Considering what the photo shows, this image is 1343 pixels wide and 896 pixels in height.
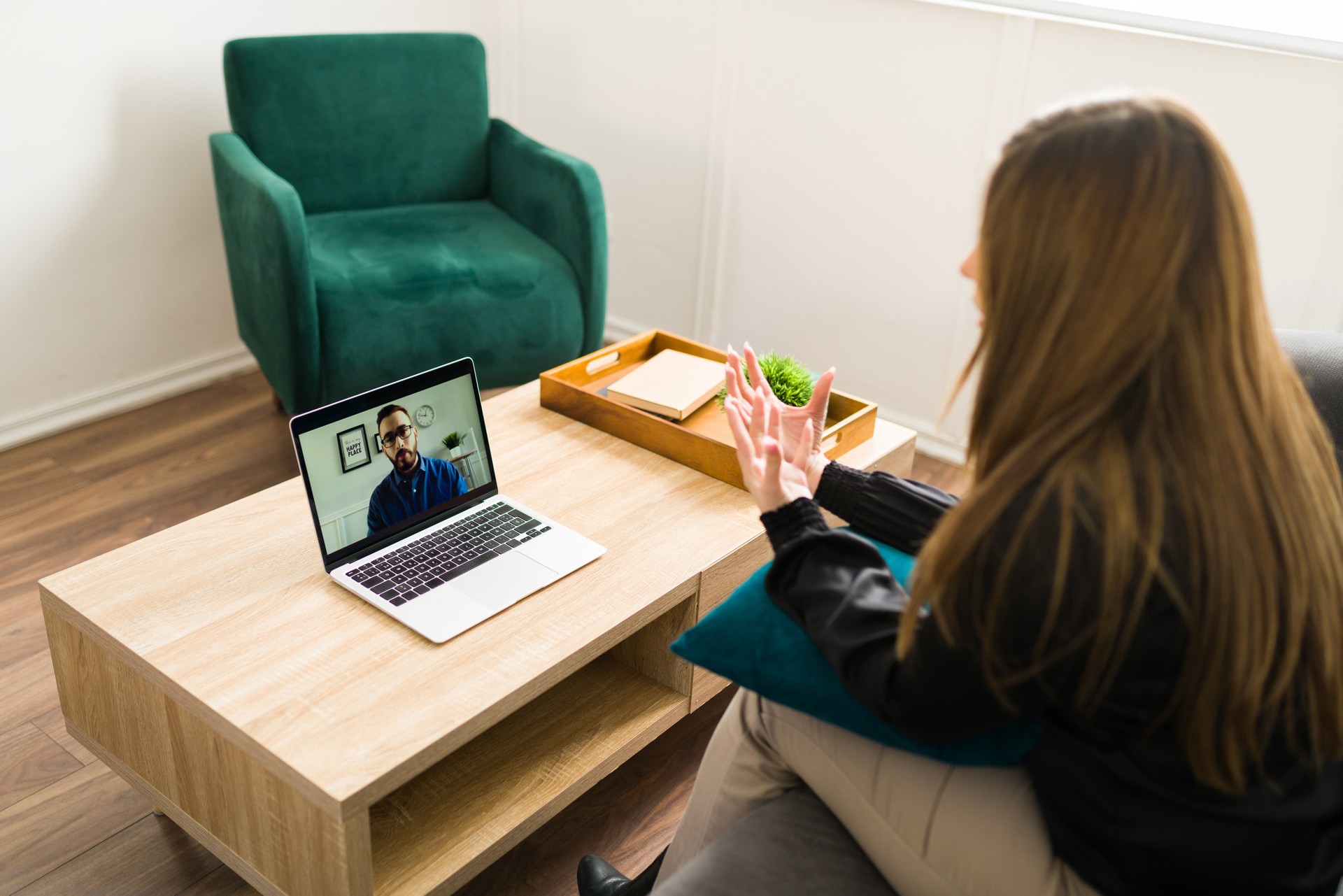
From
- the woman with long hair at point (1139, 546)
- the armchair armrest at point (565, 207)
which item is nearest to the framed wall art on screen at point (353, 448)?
the woman with long hair at point (1139, 546)

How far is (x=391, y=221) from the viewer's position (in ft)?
8.34

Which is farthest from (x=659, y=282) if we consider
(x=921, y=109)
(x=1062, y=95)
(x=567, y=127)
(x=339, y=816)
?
(x=339, y=816)

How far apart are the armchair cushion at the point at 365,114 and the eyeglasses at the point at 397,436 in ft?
4.29

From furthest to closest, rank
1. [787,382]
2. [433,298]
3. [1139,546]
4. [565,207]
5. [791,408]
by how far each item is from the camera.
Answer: [565,207], [433,298], [787,382], [791,408], [1139,546]

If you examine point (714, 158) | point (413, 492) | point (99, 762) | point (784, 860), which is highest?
point (714, 158)

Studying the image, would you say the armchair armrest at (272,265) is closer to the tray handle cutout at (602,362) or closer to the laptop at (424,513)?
the tray handle cutout at (602,362)

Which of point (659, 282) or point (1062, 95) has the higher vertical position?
point (1062, 95)

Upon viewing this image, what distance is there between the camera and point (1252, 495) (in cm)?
81

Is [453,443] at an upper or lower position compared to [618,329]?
upper

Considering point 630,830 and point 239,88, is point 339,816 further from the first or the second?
point 239,88

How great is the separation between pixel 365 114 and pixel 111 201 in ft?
1.90

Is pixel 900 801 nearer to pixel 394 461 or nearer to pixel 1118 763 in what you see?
pixel 1118 763

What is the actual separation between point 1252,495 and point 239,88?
7.26ft

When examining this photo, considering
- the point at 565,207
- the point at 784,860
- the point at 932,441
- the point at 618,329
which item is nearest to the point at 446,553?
the point at 784,860
